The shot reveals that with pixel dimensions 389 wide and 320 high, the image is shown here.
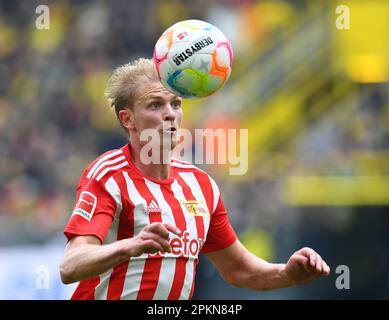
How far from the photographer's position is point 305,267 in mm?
4594

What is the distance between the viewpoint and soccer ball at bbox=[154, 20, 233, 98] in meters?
4.83

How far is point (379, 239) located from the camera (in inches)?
430

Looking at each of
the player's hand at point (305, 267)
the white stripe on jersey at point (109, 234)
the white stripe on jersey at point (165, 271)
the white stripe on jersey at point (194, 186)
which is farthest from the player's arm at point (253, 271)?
the white stripe on jersey at point (109, 234)

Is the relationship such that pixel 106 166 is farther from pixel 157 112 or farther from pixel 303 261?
pixel 303 261

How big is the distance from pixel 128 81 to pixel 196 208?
2.81 feet

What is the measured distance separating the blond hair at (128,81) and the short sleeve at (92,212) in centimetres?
62

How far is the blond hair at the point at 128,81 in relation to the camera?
16.3ft

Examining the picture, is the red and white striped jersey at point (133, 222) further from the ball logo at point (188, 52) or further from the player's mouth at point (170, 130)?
the ball logo at point (188, 52)

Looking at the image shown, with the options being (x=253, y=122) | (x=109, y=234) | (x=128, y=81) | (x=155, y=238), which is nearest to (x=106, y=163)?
(x=109, y=234)

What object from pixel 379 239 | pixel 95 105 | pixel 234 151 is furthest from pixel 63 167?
pixel 379 239

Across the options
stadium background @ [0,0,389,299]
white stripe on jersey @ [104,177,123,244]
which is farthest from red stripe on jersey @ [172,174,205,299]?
stadium background @ [0,0,389,299]

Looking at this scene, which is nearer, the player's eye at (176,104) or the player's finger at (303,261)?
the player's finger at (303,261)

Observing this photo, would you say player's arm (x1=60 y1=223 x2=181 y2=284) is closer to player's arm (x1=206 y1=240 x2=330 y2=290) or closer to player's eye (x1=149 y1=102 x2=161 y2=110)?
player's eye (x1=149 y1=102 x2=161 y2=110)

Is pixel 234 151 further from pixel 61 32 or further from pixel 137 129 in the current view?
pixel 137 129
